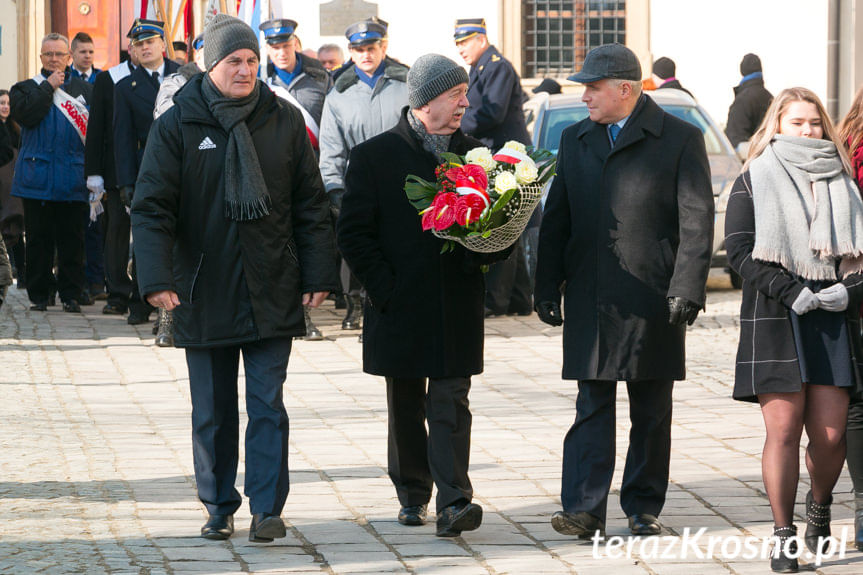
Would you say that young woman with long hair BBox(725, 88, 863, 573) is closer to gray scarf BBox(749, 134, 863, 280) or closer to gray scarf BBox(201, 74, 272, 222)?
gray scarf BBox(749, 134, 863, 280)

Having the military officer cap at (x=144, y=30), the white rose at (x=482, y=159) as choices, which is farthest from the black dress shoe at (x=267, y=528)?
the military officer cap at (x=144, y=30)

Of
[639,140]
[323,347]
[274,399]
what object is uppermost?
[639,140]

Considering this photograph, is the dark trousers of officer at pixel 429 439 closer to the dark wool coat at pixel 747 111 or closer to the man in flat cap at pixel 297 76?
the man in flat cap at pixel 297 76

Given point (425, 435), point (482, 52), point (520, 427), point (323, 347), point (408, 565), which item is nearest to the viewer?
point (408, 565)

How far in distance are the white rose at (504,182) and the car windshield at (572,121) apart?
309 inches

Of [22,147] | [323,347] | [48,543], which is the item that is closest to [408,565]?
[48,543]

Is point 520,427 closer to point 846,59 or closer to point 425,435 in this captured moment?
point 425,435

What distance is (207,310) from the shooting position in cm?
661

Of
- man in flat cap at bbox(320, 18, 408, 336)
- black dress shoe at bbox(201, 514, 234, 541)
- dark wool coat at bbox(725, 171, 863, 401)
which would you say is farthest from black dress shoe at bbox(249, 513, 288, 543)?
man in flat cap at bbox(320, 18, 408, 336)

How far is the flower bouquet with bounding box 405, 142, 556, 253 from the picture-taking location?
633 cm

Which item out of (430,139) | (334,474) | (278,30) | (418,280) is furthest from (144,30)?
(418,280)

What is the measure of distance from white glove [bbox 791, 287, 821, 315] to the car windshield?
8232 mm

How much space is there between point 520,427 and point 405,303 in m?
2.49

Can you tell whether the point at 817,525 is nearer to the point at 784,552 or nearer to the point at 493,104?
the point at 784,552
